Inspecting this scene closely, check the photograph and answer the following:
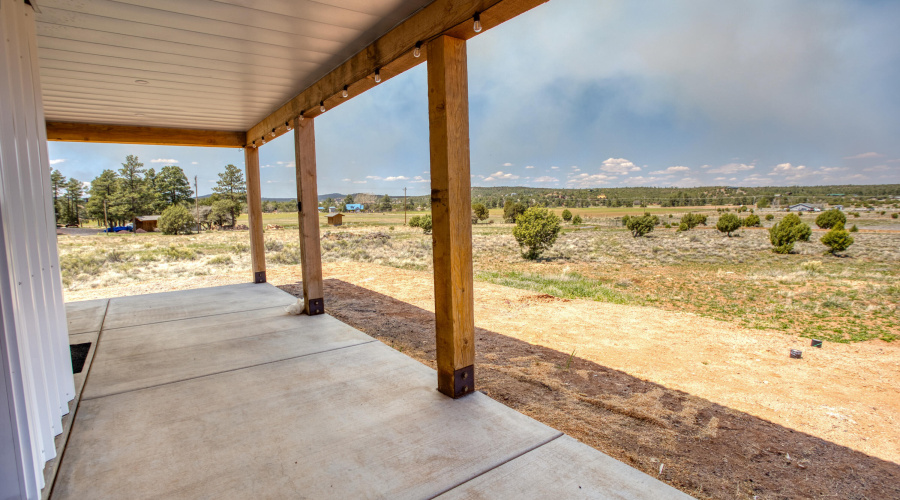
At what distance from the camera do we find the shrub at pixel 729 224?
2377 cm

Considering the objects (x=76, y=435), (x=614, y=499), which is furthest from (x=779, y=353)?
(x=76, y=435)

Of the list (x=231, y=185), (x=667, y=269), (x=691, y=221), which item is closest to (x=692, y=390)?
(x=667, y=269)

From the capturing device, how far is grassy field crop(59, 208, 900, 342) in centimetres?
846

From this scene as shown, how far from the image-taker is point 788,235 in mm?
17797

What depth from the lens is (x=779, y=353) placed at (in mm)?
5484

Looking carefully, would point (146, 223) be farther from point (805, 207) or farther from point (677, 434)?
point (805, 207)

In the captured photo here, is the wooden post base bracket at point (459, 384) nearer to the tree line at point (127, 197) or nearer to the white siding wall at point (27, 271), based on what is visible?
the white siding wall at point (27, 271)

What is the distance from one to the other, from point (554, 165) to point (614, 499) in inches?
3057

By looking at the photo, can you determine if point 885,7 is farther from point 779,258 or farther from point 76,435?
point 76,435

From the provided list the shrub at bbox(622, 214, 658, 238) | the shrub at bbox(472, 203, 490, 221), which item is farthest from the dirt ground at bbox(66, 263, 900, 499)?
the shrub at bbox(472, 203, 490, 221)

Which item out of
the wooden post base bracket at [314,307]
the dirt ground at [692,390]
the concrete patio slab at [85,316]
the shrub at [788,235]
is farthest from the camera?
the shrub at [788,235]

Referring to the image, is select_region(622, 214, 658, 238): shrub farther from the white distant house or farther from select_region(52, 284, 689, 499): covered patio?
select_region(52, 284, 689, 499): covered patio

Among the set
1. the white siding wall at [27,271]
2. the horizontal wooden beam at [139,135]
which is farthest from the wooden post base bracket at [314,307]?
the horizontal wooden beam at [139,135]

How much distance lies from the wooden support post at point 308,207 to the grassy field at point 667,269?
5.75 metres
